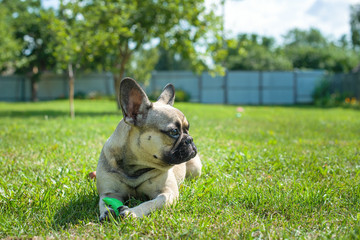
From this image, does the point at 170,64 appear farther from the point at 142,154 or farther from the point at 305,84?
the point at 142,154

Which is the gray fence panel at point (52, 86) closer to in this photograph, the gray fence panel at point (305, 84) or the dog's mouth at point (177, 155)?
the gray fence panel at point (305, 84)

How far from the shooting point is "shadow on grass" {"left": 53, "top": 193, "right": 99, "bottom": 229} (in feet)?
8.66

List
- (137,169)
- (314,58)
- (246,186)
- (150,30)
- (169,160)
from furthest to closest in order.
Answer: (314,58)
(150,30)
(246,186)
(137,169)
(169,160)

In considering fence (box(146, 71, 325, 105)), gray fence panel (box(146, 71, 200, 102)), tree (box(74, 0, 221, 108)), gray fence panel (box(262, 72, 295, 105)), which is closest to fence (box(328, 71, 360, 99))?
fence (box(146, 71, 325, 105))

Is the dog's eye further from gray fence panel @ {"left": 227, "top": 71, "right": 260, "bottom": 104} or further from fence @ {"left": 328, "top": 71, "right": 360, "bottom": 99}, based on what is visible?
gray fence panel @ {"left": 227, "top": 71, "right": 260, "bottom": 104}

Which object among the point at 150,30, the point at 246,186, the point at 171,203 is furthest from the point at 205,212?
the point at 150,30

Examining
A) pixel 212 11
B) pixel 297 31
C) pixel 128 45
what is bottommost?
pixel 128 45

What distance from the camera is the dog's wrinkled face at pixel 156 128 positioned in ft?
9.16

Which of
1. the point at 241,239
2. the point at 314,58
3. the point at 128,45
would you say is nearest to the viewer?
the point at 241,239

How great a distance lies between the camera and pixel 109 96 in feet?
88.3

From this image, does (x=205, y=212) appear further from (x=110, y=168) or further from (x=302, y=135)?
(x=302, y=135)

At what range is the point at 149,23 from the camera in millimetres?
12562

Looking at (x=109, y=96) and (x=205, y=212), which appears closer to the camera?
(x=205, y=212)

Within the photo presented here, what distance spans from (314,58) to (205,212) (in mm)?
44159
